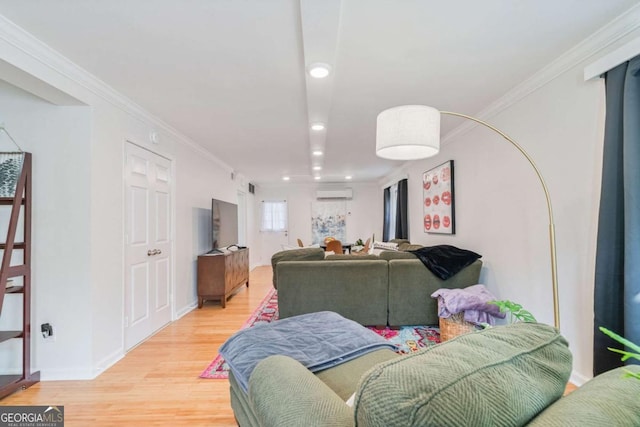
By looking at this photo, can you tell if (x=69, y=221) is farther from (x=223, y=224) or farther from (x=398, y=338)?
(x=398, y=338)

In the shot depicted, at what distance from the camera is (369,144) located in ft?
14.5

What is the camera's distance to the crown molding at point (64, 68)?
1.80m

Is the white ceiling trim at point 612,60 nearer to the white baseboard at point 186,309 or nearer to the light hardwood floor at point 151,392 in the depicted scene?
the light hardwood floor at point 151,392

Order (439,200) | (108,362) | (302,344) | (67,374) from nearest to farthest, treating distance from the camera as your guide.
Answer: (302,344) < (67,374) < (108,362) < (439,200)

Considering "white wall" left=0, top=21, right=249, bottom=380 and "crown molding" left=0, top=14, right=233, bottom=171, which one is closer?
"crown molding" left=0, top=14, right=233, bottom=171

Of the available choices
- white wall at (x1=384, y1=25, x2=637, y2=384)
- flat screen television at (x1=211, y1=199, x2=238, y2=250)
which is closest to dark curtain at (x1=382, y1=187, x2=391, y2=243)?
flat screen television at (x1=211, y1=199, x2=238, y2=250)

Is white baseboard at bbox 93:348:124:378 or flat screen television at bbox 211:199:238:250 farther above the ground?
flat screen television at bbox 211:199:238:250

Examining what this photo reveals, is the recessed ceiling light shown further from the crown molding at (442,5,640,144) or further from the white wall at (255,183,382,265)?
the white wall at (255,183,382,265)

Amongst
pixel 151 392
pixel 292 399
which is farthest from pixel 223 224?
pixel 292 399

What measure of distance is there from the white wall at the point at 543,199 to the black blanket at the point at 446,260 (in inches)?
9.1

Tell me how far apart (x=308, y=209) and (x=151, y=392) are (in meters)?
6.49

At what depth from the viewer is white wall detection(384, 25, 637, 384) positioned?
2.04m

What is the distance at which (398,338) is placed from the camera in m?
3.12

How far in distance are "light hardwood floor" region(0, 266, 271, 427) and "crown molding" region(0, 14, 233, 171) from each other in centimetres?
216
